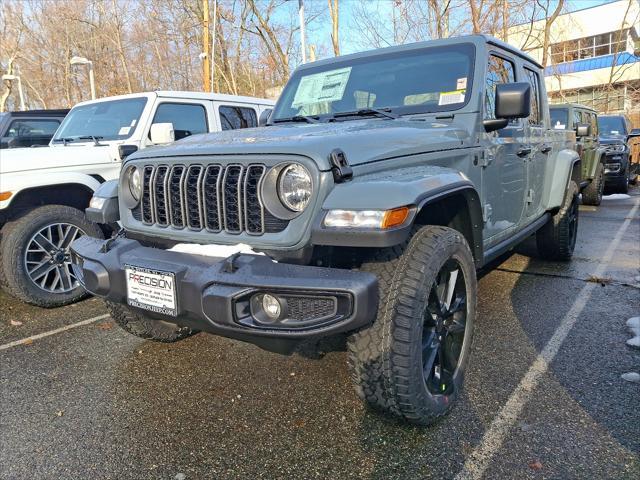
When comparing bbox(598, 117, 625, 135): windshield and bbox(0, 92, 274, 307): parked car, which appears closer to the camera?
bbox(0, 92, 274, 307): parked car

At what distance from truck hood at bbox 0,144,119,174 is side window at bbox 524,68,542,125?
12.8ft

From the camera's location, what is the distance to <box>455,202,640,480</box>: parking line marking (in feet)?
7.11

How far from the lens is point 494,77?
11.6 feet

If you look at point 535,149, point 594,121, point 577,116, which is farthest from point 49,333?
point 594,121

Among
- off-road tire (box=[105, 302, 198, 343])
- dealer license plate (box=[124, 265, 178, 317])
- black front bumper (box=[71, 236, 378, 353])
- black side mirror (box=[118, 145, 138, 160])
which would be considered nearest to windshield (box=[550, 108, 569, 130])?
black side mirror (box=[118, 145, 138, 160])

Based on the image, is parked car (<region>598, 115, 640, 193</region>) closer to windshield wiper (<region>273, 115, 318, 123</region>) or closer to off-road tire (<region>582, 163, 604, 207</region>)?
off-road tire (<region>582, 163, 604, 207</region>)

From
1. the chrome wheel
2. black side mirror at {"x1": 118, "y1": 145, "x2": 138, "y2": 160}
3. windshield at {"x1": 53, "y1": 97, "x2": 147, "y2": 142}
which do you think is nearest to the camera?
the chrome wheel

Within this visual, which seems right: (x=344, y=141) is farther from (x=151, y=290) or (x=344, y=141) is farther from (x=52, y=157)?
(x=52, y=157)

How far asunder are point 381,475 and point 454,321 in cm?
94

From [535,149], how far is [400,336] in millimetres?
2861

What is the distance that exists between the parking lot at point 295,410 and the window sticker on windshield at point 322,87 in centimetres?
184

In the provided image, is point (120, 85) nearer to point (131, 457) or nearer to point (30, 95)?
point (30, 95)

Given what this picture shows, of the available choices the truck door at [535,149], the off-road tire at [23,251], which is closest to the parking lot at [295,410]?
the off-road tire at [23,251]

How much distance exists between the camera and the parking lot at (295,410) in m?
2.21
